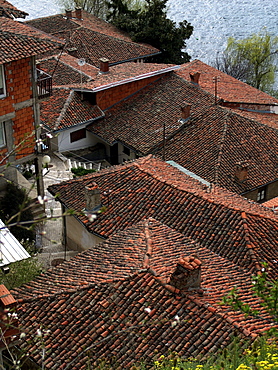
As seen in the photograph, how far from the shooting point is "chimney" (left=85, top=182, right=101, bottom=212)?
22.9 m

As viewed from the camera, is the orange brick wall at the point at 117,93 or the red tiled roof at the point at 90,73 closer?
the orange brick wall at the point at 117,93

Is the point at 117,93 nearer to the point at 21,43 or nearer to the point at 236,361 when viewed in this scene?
the point at 21,43

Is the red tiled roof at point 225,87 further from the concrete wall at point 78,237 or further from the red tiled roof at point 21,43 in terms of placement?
the concrete wall at point 78,237

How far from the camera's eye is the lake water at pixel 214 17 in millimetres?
65750

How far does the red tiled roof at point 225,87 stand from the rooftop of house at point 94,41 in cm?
497

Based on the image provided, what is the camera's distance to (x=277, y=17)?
70500mm

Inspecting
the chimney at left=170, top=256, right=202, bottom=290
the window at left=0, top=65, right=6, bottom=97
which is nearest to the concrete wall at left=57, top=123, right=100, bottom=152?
the window at left=0, top=65, right=6, bottom=97

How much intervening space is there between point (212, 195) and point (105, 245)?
566 centimetres

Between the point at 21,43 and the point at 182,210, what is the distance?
8961 millimetres

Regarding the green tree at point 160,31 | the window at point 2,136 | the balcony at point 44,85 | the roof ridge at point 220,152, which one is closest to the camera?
the window at point 2,136

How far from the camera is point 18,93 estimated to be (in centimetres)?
2523

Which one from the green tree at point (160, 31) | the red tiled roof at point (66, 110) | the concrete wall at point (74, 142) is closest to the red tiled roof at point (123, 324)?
the red tiled roof at point (66, 110)

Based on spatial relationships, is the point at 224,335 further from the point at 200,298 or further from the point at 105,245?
the point at 105,245

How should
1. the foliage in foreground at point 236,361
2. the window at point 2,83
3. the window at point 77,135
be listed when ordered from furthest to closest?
the window at point 77,135
the window at point 2,83
the foliage in foreground at point 236,361
